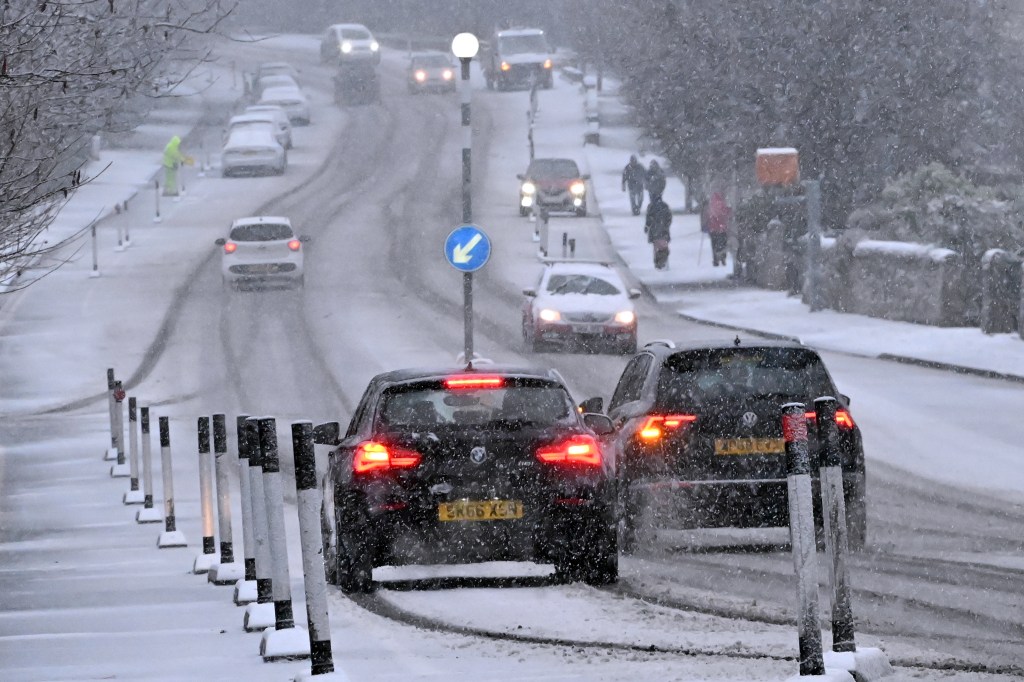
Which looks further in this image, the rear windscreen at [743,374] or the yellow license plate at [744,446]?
the rear windscreen at [743,374]

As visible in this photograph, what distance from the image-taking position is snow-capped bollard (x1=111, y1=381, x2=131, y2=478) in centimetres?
1994

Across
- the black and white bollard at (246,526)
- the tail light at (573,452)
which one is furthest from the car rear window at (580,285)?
the black and white bollard at (246,526)

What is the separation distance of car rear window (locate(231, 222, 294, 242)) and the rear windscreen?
2678cm

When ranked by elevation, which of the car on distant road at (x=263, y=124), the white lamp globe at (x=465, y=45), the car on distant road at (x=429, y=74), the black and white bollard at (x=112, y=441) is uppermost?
the car on distant road at (x=429, y=74)

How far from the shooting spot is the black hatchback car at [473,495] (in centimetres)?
1113

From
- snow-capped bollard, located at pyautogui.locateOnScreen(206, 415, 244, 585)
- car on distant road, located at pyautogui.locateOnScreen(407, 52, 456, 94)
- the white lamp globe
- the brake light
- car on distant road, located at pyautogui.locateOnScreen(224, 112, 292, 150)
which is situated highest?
car on distant road, located at pyautogui.locateOnScreen(407, 52, 456, 94)

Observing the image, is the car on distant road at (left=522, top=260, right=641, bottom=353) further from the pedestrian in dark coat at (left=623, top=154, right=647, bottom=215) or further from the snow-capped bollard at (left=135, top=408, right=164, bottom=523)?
the pedestrian in dark coat at (left=623, top=154, right=647, bottom=215)

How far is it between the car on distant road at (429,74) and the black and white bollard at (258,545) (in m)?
70.3

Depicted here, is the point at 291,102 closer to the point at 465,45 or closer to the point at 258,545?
the point at 465,45

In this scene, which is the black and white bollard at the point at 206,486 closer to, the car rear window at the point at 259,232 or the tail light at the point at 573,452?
the tail light at the point at 573,452

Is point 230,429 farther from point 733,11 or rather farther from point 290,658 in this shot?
point 733,11

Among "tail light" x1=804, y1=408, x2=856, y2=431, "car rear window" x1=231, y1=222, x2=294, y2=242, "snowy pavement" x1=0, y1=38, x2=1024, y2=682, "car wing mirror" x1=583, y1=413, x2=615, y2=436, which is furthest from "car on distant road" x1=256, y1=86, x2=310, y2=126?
"car wing mirror" x1=583, y1=413, x2=615, y2=436

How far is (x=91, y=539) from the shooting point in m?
15.0

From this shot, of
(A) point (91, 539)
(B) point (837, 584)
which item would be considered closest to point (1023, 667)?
(B) point (837, 584)
